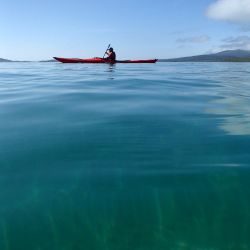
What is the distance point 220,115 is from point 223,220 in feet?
12.0

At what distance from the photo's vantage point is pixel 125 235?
9.44ft

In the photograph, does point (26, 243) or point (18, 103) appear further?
point (18, 103)

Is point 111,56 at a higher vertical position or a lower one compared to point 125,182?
lower

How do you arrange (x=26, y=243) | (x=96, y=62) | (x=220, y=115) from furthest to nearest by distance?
(x=96, y=62) < (x=220, y=115) < (x=26, y=243)

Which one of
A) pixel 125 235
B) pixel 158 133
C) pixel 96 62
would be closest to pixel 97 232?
pixel 125 235

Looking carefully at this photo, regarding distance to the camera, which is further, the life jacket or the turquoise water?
the life jacket

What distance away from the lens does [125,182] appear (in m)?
3.61

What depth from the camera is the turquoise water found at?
2889 mm

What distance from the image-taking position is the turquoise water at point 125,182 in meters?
2.89

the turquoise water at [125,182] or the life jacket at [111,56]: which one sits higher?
the turquoise water at [125,182]

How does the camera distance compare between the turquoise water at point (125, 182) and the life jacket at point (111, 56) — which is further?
the life jacket at point (111, 56)

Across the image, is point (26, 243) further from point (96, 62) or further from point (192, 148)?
point (96, 62)

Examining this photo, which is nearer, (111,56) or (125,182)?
(125,182)

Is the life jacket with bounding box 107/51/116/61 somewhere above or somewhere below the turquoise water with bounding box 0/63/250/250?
below
